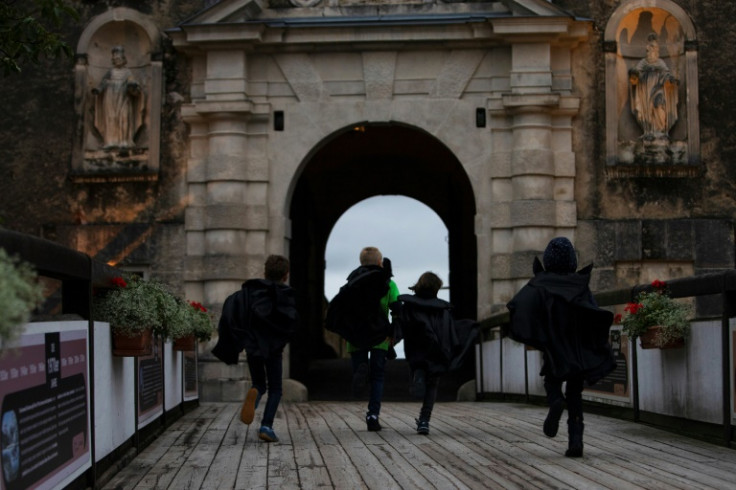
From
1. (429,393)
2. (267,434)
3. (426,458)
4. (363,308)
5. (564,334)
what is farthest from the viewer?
(363,308)

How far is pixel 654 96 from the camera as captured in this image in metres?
16.6

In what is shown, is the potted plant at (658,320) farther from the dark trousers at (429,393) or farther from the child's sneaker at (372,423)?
the child's sneaker at (372,423)

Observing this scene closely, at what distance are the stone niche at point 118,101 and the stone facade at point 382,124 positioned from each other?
54 millimetres

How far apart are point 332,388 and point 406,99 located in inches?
222

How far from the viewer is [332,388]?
65.5 ft

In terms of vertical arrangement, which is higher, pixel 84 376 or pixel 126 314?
pixel 126 314

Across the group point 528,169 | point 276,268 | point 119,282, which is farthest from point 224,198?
point 119,282

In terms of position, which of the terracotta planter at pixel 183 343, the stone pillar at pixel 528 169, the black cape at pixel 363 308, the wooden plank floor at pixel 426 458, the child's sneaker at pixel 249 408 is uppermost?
the stone pillar at pixel 528 169

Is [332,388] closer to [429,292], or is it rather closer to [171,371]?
[171,371]

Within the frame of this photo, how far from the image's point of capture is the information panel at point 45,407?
187 inches

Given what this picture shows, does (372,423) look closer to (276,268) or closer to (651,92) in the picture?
(276,268)

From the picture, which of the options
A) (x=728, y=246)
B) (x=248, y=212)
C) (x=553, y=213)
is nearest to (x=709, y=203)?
(x=728, y=246)

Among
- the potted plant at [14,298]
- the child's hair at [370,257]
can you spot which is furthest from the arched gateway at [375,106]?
the potted plant at [14,298]

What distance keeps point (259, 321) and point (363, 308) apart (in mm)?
1179
